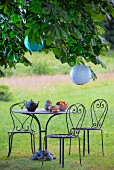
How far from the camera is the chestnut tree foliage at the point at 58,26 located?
4.50 metres

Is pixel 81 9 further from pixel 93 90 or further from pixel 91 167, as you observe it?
pixel 93 90

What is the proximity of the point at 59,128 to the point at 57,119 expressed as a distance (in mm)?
1054

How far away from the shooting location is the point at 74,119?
11672 millimetres

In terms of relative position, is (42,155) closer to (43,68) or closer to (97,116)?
(97,116)

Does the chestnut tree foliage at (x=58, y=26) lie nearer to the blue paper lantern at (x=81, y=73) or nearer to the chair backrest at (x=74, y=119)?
the blue paper lantern at (x=81, y=73)

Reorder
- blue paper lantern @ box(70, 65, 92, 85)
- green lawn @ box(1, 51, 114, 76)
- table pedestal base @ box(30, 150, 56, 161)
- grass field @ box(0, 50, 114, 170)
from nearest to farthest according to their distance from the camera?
1. blue paper lantern @ box(70, 65, 92, 85)
2. grass field @ box(0, 50, 114, 170)
3. table pedestal base @ box(30, 150, 56, 161)
4. green lawn @ box(1, 51, 114, 76)

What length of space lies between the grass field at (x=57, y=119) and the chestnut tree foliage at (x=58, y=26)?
1.26 m

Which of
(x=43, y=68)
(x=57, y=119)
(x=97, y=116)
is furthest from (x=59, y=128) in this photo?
(x=43, y=68)

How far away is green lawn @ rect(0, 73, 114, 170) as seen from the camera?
6754mm

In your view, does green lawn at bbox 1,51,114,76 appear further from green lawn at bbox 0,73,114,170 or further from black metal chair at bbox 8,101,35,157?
black metal chair at bbox 8,101,35,157

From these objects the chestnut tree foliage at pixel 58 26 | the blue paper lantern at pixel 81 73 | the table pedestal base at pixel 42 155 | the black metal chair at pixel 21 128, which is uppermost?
the chestnut tree foliage at pixel 58 26

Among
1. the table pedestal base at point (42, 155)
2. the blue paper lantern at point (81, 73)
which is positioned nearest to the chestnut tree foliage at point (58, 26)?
the blue paper lantern at point (81, 73)

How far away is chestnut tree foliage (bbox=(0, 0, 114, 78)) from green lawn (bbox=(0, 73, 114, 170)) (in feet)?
4.12

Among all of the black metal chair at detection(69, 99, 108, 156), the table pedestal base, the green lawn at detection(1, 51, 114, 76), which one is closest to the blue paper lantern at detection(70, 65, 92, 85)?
the black metal chair at detection(69, 99, 108, 156)
